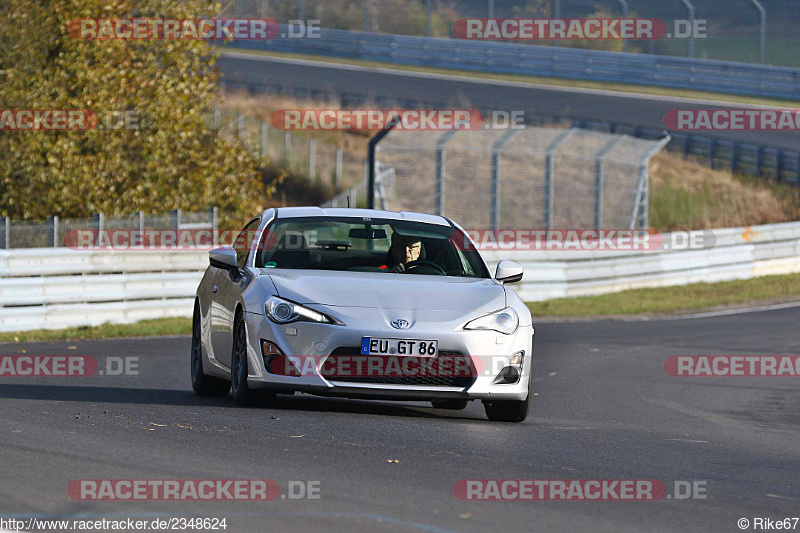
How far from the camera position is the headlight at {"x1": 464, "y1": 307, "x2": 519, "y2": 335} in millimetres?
8891

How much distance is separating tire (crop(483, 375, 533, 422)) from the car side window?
2.09 meters

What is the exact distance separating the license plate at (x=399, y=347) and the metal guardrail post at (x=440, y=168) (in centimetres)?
2066

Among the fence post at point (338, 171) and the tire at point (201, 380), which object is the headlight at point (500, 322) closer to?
the tire at point (201, 380)

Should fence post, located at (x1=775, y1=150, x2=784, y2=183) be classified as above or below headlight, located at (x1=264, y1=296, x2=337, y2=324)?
below

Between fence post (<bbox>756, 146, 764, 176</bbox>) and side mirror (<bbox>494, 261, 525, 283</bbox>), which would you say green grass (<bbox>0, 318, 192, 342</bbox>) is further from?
fence post (<bbox>756, 146, 764, 176</bbox>)

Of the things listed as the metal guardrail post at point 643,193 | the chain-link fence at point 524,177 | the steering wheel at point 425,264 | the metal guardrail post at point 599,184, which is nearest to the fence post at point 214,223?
the chain-link fence at point 524,177

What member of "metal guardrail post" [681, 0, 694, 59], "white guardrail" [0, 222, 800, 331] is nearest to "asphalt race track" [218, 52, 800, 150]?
"metal guardrail post" [681, 0, 694, 59]

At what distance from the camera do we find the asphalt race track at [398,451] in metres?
5.83

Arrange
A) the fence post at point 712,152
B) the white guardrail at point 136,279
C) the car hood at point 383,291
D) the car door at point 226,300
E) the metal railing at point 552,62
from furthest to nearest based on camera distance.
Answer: the metal railing at point 552,62 < the fence post at point 712,152 < the white guardrail at point 136,279 < the car door at point 226,300 < the car hood at point 383,291

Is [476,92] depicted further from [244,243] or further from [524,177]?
[244,243]

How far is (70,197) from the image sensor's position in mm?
25516

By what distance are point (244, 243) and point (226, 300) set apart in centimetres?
95

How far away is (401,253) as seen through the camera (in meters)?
9.91

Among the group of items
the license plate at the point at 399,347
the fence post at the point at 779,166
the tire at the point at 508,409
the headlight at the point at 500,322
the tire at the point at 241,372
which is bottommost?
the fence post at the point at 779,166
